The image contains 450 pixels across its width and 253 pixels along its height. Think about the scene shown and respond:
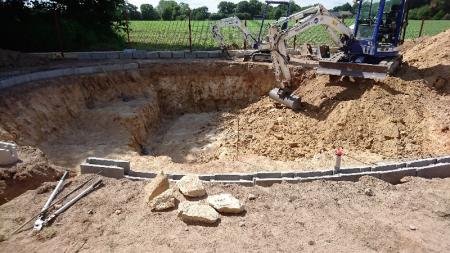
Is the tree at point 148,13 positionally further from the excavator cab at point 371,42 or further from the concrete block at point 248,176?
the concrete block at point 248,176

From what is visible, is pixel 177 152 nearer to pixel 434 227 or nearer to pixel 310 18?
pixel 310 18

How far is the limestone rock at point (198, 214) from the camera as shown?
4.52 metres

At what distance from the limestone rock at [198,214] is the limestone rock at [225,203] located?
114 millimetres

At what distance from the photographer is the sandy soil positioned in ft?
13.8

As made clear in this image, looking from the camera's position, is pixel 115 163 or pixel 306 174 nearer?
pixel 306 174

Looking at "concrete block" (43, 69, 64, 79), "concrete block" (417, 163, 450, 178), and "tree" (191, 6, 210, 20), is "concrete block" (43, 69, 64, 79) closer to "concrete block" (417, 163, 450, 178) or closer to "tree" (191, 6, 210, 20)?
"concrete block" (417, 163, 450, 178)

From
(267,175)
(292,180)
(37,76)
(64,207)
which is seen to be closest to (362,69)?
(292,180)

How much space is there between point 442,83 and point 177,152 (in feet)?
23.4

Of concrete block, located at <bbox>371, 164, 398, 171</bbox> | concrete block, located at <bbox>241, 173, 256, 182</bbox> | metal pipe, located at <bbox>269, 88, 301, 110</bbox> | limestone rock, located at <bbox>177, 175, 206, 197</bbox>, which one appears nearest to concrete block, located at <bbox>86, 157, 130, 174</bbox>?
limestone rock, located at <bbox>177, 175, 206, 197</bbox>

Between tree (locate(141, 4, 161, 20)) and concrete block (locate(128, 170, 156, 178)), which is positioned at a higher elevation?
tree (locate(141, 4, 161, 20))

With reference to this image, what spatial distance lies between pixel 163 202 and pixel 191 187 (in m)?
0.49

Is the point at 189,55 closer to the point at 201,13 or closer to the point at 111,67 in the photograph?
the point at 111,67

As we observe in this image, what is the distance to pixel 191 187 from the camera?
5137 mm

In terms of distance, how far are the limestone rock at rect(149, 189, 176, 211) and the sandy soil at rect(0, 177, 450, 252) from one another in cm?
10
